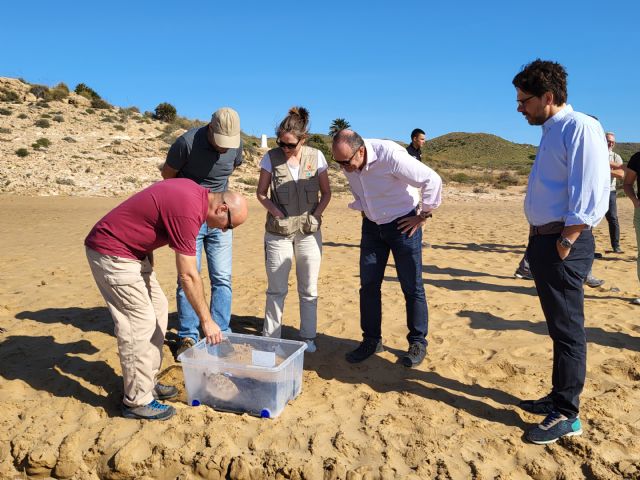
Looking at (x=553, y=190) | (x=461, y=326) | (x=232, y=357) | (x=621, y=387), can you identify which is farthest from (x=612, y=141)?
(x=232, y=357)

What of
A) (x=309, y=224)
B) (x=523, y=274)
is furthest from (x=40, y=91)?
(x=309, y=224)

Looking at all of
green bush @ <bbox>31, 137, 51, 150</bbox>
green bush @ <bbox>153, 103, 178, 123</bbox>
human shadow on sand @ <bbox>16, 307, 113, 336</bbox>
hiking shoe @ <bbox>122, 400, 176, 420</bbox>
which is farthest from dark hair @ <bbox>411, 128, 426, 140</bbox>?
green bush @ <bbox>153, 103, 178, 123</bbox>

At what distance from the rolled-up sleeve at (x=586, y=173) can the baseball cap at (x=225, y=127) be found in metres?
2.29

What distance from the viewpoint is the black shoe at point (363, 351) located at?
4242 millimetres

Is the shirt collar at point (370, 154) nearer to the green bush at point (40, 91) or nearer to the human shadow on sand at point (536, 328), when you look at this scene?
the human shadow on sand at point (536, 328)

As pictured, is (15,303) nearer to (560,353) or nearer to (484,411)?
(484,411)

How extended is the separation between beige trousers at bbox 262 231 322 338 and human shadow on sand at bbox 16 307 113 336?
5.43ft

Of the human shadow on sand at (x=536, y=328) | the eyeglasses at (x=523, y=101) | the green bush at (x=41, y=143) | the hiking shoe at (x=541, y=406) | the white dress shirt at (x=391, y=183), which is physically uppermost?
the green bush at (x=41, y=143)

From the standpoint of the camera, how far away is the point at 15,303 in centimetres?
571

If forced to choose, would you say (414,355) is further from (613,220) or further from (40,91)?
(40,91)

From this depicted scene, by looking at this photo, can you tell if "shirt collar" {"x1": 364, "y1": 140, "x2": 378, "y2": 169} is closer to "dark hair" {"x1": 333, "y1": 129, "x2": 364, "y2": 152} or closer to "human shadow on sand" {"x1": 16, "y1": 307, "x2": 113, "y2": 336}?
"dark hair" {"x1": 333, "y1": 129, "x2": 364, "y2": 152}

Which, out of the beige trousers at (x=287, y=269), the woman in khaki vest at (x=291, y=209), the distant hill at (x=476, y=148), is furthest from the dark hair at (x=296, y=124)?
the distant hill at (x=476, y=148)

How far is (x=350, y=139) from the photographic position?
3.57 metres

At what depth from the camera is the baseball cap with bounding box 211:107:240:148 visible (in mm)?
3857
